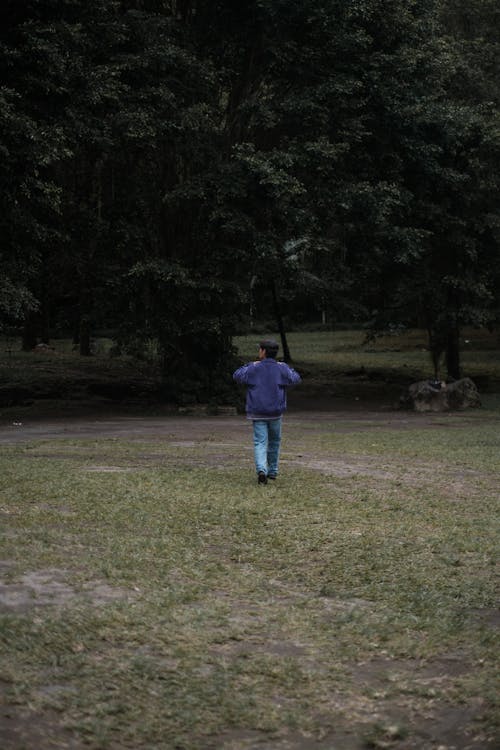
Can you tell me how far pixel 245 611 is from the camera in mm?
6414

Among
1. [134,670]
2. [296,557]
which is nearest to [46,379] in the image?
[296,557]

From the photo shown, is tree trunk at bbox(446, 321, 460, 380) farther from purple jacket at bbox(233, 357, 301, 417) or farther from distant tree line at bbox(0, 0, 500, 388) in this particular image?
purple jacket at bbox(233, 357, 301, 417)

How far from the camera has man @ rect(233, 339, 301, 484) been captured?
38.4 ft

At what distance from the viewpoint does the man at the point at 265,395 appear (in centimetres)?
1170

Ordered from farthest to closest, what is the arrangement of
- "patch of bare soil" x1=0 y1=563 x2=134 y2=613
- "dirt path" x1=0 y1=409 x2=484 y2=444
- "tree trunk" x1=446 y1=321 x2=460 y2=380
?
"tree trunk" x1=446 y1=321 x2=460 y2=380 < "dirt path" x1=0 y1=409 x2=484 y2=444 < "patch of bare soil" x1=0 y1=563 x2=134 y2=613

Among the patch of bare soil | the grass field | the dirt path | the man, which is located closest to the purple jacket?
the man

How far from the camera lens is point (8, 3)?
19.5 metres

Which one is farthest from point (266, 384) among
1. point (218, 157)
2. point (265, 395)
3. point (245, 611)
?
point (218, 157)

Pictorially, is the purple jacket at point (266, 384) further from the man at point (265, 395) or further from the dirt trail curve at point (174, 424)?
the dirt trail curve at point (174, 424)

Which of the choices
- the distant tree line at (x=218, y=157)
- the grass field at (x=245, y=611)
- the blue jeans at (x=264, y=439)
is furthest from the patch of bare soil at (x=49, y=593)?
the distant tree line at (x=218, y=157)

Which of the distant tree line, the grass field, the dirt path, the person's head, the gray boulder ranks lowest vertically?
the grass field

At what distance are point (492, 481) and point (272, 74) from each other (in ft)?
52.6

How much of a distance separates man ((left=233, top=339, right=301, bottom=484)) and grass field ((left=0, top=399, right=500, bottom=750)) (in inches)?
19.2

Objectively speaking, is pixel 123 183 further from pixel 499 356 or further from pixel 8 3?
pixel 499 356
